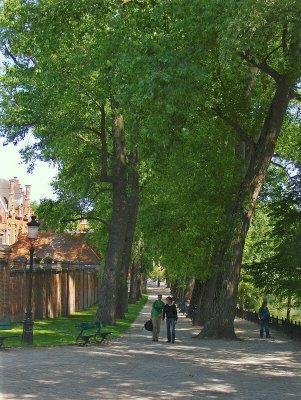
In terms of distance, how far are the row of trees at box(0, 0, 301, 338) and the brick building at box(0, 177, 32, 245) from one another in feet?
146

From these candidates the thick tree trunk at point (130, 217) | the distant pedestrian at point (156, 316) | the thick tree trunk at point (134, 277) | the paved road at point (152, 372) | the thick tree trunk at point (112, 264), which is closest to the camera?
the paved road at point (152, 372)

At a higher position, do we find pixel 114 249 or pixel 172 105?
pixel 172 105

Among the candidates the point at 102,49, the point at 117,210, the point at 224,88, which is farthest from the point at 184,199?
the point at 102,49

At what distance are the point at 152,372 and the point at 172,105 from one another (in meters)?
6.51

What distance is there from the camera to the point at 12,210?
3246 inches

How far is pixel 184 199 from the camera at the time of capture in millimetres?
27688

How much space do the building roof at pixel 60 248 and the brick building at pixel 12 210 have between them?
59.5ft

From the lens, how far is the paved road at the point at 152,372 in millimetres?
12164

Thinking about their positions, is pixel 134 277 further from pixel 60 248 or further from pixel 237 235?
pixel 237 235

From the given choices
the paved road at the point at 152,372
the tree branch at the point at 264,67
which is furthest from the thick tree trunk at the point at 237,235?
the paved road at the point at 152,372

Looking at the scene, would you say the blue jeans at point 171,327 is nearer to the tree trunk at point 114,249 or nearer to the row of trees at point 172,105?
the row of trees at point 172,105

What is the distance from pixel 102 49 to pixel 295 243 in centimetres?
760

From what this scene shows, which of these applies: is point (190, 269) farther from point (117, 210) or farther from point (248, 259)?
point (248, 259)

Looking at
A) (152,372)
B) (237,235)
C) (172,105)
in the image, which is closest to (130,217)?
(237,235)
